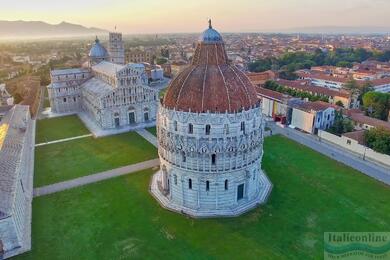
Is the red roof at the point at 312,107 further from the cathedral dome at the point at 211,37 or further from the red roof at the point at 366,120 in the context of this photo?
the cathedral dome at the point at 211,37

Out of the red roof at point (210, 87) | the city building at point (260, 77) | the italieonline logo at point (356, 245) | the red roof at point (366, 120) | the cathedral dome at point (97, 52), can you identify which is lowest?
the italieonline logo at point (356, 245)

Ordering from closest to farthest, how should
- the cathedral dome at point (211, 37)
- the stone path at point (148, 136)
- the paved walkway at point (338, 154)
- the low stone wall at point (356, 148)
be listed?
the cathedral dome at point (211, 37)
the paved walkway at point (338, 154)
the low stone wall at point (356, 148)
the stone path at point (148, 136)

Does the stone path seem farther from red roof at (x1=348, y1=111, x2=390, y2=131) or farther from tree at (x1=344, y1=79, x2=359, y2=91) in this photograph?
tree at (x1=344, y1=79, x2=359, y2=91)

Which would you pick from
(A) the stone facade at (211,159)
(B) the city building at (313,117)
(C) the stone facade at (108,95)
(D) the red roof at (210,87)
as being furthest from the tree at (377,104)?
(C) the stone facade at (108,95)

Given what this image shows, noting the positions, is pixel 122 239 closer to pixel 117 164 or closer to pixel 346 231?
pixel 117 164

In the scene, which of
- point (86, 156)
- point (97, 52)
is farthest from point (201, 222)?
point (97, 52)

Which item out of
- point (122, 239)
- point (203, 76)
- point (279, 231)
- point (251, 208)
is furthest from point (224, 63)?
point (122, 239)
